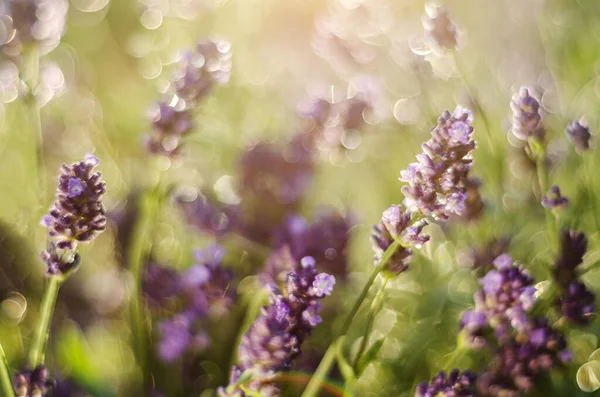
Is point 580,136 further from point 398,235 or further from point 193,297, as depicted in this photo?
point 193,297

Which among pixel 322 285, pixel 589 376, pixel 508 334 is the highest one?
pixel 322 285

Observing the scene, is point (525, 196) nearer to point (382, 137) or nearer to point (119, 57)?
point (382, 137)

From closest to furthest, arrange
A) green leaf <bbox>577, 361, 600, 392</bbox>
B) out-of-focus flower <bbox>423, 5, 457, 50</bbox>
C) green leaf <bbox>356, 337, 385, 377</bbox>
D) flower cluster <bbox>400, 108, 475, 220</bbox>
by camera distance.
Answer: flower cluster <bbox>400, 108, 475, 220</bbox>, green leaf <bbox>356, 337, 385, 377</bbox>, green leaf <bbox>577, 361, 600, 392</bbox>, out-of-focus flower <bbox>423, 5, 457, 50</bbox>

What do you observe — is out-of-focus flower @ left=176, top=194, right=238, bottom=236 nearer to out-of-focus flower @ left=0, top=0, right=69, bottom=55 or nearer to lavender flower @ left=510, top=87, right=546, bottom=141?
out-of-focus flower @ left=0, top=0, right=69, bottom=55

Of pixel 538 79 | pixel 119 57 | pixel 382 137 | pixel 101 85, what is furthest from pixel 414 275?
pixel 119 57

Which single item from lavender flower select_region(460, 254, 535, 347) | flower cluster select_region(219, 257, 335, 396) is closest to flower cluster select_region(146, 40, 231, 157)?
flower cluster select_region(219, 257, 335, 396)

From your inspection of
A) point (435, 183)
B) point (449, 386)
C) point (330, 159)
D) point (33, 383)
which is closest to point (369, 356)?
point (449, 386)
